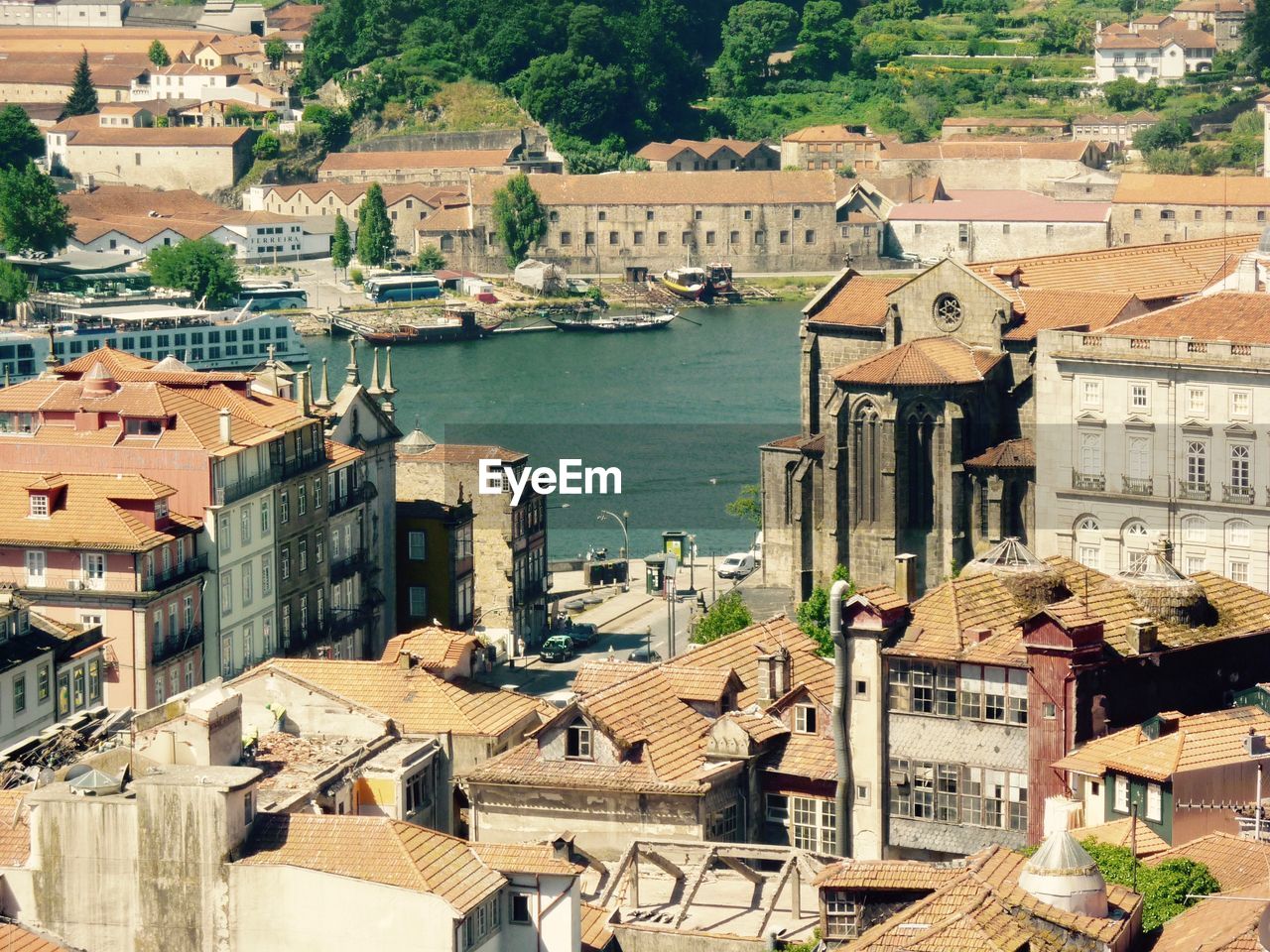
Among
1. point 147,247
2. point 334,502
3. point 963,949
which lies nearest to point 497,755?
point 963,949

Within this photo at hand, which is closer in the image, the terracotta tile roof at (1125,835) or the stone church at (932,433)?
the terracotta tile roof at (1125,835)

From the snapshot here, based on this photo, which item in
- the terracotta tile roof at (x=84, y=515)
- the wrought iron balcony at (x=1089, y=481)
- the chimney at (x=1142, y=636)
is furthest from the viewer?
the wrought iron balcony at (x=1089, y=481)

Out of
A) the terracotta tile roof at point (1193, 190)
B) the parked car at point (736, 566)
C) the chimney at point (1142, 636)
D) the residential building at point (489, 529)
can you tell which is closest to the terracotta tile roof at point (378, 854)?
the chimney at point (1142, 636)

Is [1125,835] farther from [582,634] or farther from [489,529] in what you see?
[489,529]

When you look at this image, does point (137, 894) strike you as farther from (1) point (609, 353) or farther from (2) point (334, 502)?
(1) point (609, 353)

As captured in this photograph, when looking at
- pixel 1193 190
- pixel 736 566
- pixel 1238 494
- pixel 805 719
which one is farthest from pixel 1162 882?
pixel 1193 190

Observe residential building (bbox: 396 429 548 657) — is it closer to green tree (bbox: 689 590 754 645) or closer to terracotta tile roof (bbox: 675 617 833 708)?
green tree (bbox: 689 590 754 645)

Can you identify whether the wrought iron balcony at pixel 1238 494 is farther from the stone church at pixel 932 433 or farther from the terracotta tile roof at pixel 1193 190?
the terracotta tile roof at pixel 1193 190
